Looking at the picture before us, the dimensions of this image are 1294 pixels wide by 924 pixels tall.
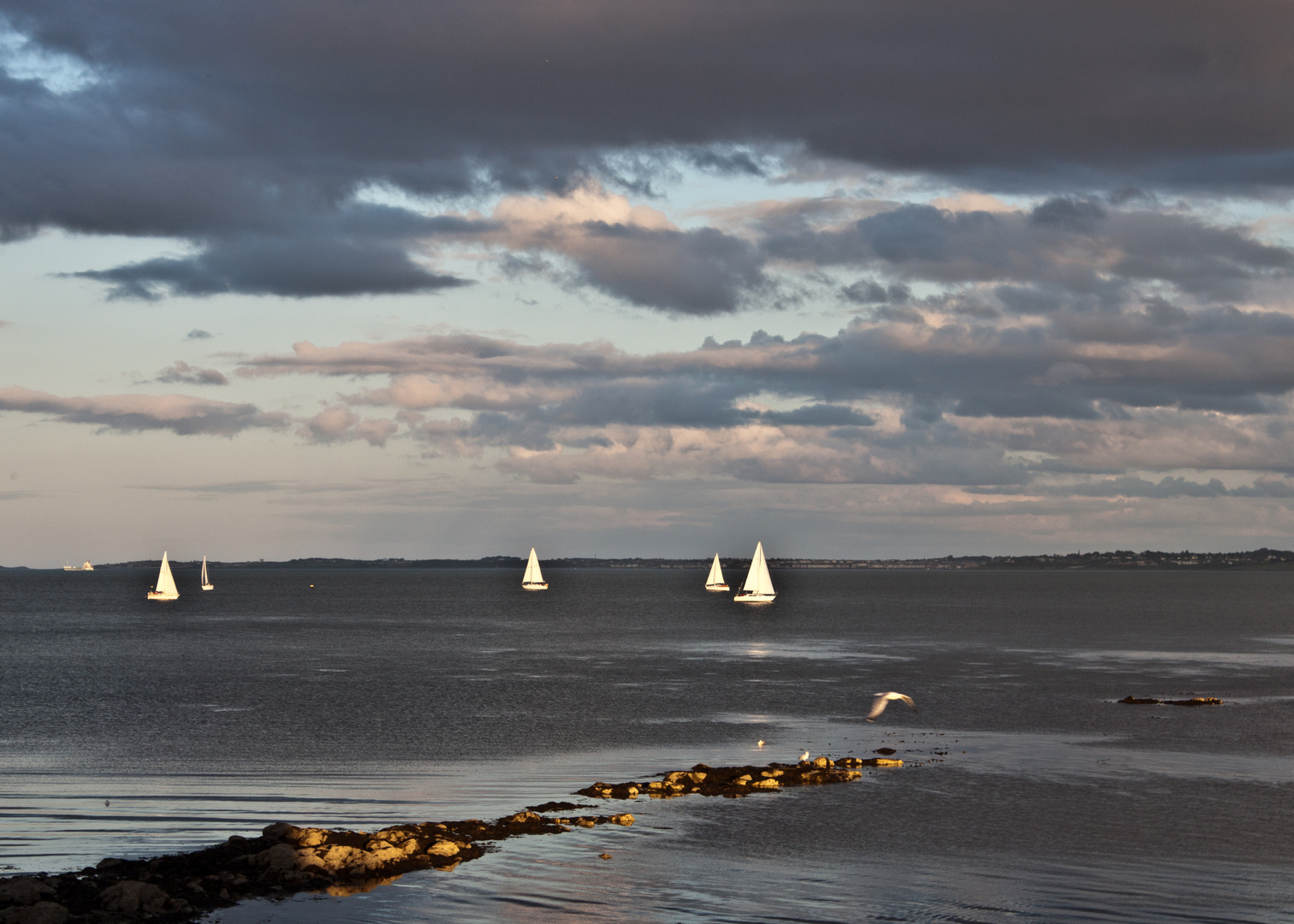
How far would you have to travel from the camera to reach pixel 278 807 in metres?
43.1

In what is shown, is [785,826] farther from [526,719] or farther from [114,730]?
[114,730]

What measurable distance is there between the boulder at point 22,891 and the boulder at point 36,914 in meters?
0.42

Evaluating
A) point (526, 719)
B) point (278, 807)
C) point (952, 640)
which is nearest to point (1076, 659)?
point (952, 640)

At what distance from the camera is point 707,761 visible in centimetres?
5416

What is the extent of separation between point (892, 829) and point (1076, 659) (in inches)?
2972

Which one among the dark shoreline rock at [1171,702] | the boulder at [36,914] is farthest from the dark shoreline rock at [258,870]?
the dark shoreline rock at [1171,702]

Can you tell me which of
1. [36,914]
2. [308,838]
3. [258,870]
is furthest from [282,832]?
[36,914]

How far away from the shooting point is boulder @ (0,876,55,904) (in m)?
29.8

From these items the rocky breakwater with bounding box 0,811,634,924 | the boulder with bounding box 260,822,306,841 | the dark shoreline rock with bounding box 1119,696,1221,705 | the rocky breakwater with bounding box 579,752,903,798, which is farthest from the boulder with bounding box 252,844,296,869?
the dark shoreline rock with bounding box 1119,696,1221,705

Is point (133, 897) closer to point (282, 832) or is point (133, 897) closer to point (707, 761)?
point (282, 832)

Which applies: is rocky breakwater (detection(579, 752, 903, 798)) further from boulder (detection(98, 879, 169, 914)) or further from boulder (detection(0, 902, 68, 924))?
boulder (detection(0, 902, 68, 924))

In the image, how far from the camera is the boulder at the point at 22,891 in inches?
1171

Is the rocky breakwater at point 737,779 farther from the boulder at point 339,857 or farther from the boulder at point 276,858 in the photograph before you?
the boulder at point 276,858

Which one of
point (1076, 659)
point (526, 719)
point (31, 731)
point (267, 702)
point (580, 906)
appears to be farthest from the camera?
point (1076, 659)
